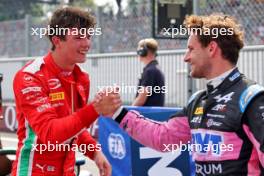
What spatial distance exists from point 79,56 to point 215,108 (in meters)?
0.83

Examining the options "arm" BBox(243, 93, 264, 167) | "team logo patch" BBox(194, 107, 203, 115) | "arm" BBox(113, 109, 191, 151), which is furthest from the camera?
"arm" BBox(113, 109, 191, 151)

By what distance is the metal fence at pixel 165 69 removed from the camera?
9023 millimetres

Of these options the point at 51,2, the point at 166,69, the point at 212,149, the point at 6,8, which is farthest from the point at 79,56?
the point at 51,2

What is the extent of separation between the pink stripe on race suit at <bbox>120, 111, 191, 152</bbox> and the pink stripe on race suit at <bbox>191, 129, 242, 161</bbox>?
1.01ft

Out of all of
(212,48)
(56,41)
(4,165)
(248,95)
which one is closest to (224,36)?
(212,48)

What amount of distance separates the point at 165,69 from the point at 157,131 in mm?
7707

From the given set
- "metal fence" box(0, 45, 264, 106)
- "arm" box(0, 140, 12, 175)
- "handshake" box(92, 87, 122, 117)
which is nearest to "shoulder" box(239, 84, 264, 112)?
"handshake" box(92, 87, 122, 117)

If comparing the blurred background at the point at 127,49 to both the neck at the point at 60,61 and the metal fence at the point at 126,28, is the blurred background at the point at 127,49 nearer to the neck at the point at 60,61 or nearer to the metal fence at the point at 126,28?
the metal fence at the point at 126,28

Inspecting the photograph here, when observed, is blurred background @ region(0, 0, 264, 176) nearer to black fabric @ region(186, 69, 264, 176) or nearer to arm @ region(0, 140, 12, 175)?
arm @ region(0, 140, 12, 175)

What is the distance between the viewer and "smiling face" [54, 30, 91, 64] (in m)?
3.35

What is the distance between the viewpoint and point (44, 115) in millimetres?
3135

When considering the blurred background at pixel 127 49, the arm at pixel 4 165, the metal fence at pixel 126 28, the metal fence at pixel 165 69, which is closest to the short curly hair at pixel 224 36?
the arm at pixel 4 165

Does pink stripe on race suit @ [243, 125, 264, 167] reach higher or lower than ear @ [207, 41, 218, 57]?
lower

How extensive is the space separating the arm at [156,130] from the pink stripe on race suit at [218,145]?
1.02 feet
